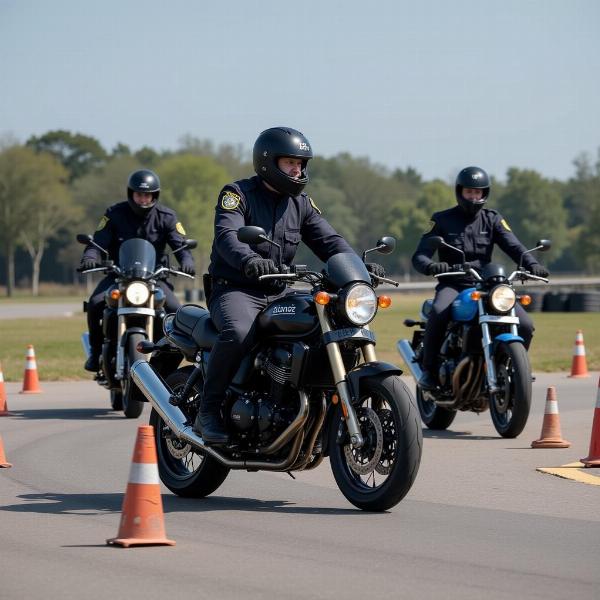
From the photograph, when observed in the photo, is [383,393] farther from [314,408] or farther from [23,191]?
[23,191]

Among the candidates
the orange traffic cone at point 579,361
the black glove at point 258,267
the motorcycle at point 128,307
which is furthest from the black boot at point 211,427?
the orange traffic cone at point 579,361

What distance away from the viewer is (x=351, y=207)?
168375 mm

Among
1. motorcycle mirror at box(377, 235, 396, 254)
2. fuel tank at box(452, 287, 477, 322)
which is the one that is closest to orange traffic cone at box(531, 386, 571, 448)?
fuel tank at box(452, 287, 477, 322)

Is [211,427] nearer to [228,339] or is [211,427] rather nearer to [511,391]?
[228,339]

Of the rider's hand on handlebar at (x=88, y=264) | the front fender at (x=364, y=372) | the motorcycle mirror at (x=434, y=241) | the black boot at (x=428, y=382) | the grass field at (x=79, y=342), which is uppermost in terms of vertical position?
A: the motorcycle mirror at (x=434, y=241)

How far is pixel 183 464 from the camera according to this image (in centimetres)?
920

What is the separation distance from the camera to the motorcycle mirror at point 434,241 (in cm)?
1298


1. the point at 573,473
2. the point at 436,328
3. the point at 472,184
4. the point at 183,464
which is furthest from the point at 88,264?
the point at 573,473

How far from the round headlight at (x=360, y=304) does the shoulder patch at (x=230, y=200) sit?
114 centimetres

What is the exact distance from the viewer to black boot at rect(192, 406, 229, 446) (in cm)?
848

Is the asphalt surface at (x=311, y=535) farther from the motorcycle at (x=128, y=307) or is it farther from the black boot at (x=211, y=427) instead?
the motorcycle at (x=128, y=307)

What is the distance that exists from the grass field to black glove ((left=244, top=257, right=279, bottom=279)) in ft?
42.1

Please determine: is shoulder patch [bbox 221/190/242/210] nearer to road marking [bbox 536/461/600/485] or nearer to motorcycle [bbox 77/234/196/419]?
road marking [bbox 536/461/600/485]

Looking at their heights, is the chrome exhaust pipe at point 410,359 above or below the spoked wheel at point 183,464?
above
